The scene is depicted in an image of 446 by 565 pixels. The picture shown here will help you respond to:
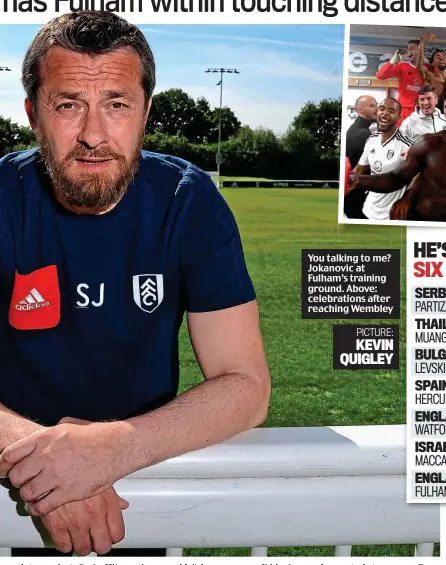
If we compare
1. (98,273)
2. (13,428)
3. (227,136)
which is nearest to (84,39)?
(98,273)

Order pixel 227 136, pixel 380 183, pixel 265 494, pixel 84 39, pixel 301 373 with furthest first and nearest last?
pixel 227 136
pixel 301 373
pixel 380 183
pixel 84 39
pixel 265 494

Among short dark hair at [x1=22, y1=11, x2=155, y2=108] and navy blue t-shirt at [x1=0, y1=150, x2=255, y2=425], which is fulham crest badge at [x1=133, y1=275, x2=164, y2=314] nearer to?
navy blue t-shirt at [x1=0, y1=150, x2=255, y2=425]

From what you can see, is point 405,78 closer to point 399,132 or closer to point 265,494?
point 399,132

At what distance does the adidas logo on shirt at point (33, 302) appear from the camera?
0.94 meters

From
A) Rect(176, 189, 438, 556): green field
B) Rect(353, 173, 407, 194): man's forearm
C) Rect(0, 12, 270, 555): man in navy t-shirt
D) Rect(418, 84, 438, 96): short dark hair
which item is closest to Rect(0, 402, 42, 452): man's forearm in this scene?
Rect(0, 12, 270, 555): man in navy t-shirt

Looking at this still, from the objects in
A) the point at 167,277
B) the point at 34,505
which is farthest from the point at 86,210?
the point at 34,505

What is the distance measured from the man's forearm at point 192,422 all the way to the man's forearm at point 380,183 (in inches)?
25.6

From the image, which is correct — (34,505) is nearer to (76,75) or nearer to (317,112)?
(76,75)

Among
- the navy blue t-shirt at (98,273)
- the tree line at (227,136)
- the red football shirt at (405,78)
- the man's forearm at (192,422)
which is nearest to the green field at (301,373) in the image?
the red football shirt at (405,78)

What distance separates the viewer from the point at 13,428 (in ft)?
2.32

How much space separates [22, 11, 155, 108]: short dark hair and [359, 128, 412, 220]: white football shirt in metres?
0.54

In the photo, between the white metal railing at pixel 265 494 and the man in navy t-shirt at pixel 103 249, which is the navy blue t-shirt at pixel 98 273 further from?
the white metal railing at pixel 265 494

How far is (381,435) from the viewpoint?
65cm

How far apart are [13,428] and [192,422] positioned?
0.61ft
